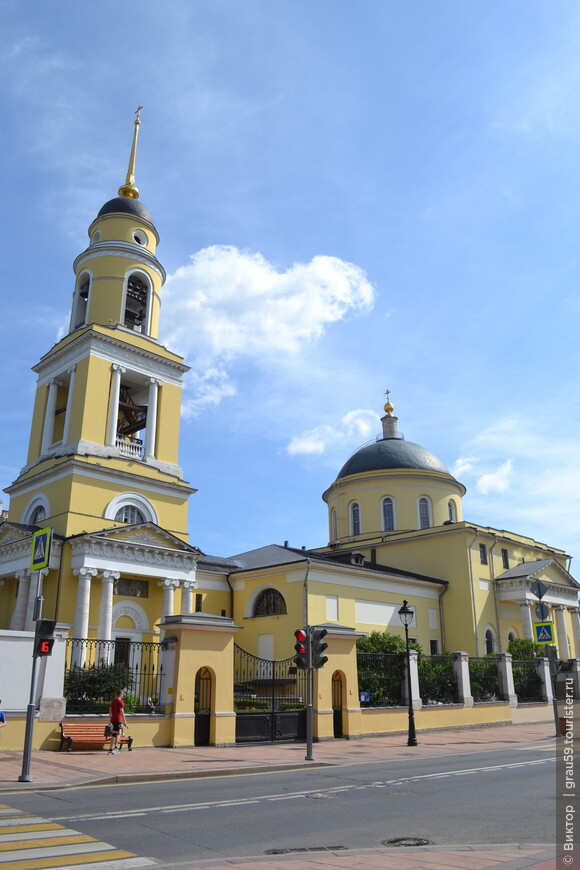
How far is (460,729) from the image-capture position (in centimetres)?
2706

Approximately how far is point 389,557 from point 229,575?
12.2m

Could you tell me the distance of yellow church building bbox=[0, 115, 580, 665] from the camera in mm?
28984

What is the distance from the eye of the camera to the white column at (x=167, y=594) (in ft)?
97.5

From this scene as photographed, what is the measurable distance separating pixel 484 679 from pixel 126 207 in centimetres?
2874

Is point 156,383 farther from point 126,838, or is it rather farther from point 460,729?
point 126,838

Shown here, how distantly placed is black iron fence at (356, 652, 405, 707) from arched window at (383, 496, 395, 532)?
2253cm

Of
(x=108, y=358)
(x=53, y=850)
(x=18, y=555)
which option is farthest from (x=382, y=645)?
(x=53, y=850)

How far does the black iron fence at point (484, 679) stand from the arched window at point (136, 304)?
2210 cm

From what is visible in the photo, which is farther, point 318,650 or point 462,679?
point 462,679

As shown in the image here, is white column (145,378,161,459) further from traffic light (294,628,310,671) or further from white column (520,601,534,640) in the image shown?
white column (520,601,534,640)

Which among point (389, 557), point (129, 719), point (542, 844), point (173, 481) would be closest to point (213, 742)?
point (129, 719)

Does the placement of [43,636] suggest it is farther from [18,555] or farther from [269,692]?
[18,555]

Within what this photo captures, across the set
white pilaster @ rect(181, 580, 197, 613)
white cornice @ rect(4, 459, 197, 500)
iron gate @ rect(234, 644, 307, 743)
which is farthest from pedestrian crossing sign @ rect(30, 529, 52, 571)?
white pilaster @ rect(181, 580, 197, 613)

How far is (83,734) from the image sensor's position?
55.5ft
